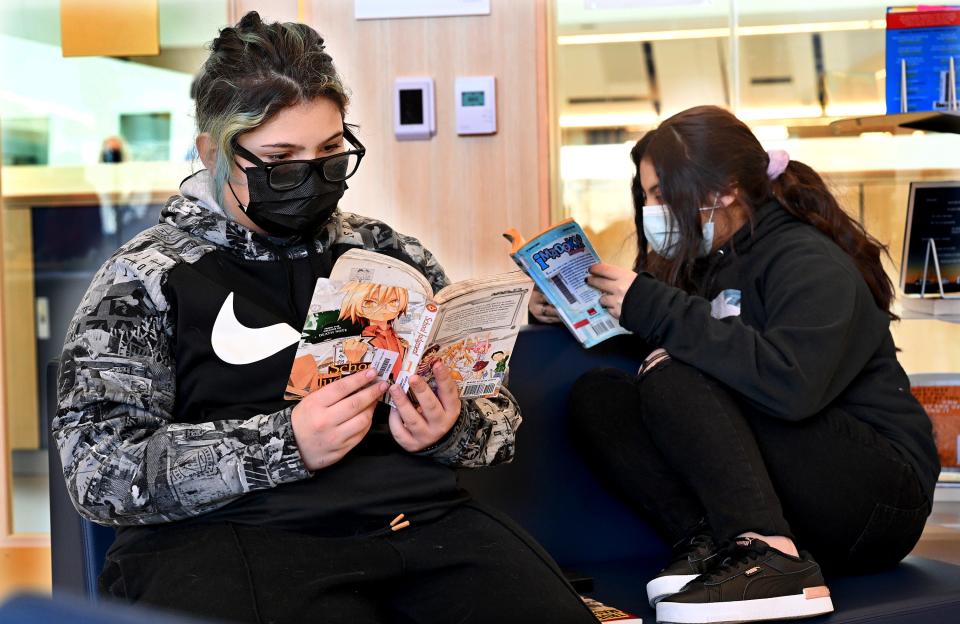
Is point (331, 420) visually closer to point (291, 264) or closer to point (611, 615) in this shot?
point (291, 264)

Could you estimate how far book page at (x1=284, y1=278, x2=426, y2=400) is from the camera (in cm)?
134

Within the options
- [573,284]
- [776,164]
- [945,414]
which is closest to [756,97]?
[945,414]

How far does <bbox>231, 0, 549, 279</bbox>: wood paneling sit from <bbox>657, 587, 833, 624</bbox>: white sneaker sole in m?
1.66

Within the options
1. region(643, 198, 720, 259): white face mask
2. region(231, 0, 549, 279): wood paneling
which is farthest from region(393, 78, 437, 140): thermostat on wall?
region(643, 198, 720, 259): white face mask

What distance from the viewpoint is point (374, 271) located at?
1360 millimetres

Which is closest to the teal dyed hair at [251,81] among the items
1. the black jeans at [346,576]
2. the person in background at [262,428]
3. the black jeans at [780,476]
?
the person in background at [262,428]

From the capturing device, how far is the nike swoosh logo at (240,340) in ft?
4.65

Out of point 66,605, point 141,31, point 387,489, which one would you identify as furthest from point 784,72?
point 66,605

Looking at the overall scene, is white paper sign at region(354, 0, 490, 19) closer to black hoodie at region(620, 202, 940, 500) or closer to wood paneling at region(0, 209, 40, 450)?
wood paneling at region(0, 209, 40, 450)

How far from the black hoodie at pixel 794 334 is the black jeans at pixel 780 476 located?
0.13 ft

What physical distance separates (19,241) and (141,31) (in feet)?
2.63

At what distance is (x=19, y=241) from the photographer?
3.45 meters

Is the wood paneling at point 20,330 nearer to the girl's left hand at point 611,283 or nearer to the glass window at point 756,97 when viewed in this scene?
the glass window at point 756,97

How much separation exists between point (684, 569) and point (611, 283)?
1.74 feet
